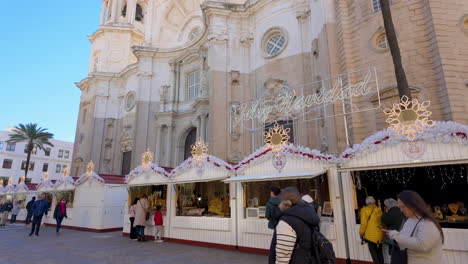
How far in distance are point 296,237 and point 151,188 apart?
1285cm

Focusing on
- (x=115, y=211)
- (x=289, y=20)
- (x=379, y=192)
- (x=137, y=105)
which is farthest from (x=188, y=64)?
(x=379, y=192)

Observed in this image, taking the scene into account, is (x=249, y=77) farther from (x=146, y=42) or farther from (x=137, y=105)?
(x=146, y=42)

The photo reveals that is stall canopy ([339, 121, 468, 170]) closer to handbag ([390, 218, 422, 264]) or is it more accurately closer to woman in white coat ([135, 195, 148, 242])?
handbag ([390, 218, 422, 264])

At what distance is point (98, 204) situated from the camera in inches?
647

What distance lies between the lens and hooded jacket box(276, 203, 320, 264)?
121 inches

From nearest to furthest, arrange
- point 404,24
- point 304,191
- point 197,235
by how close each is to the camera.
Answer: point 304,191
point 197,235
point 404,24

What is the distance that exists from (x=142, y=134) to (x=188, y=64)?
791 cm

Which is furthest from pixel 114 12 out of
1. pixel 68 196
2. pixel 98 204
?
pixel 98 204

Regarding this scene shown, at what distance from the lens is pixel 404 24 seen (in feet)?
43.2

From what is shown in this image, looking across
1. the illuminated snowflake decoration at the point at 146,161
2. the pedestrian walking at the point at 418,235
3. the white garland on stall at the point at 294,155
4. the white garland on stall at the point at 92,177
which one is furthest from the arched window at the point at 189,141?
the pedestrian walking at the point at 418,235

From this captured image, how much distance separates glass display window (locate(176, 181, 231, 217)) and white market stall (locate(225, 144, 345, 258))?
1.65 meters

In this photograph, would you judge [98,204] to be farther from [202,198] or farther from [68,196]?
[202,198]

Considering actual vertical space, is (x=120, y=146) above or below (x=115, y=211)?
above

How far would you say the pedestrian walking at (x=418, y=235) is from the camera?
2904 millimetres
